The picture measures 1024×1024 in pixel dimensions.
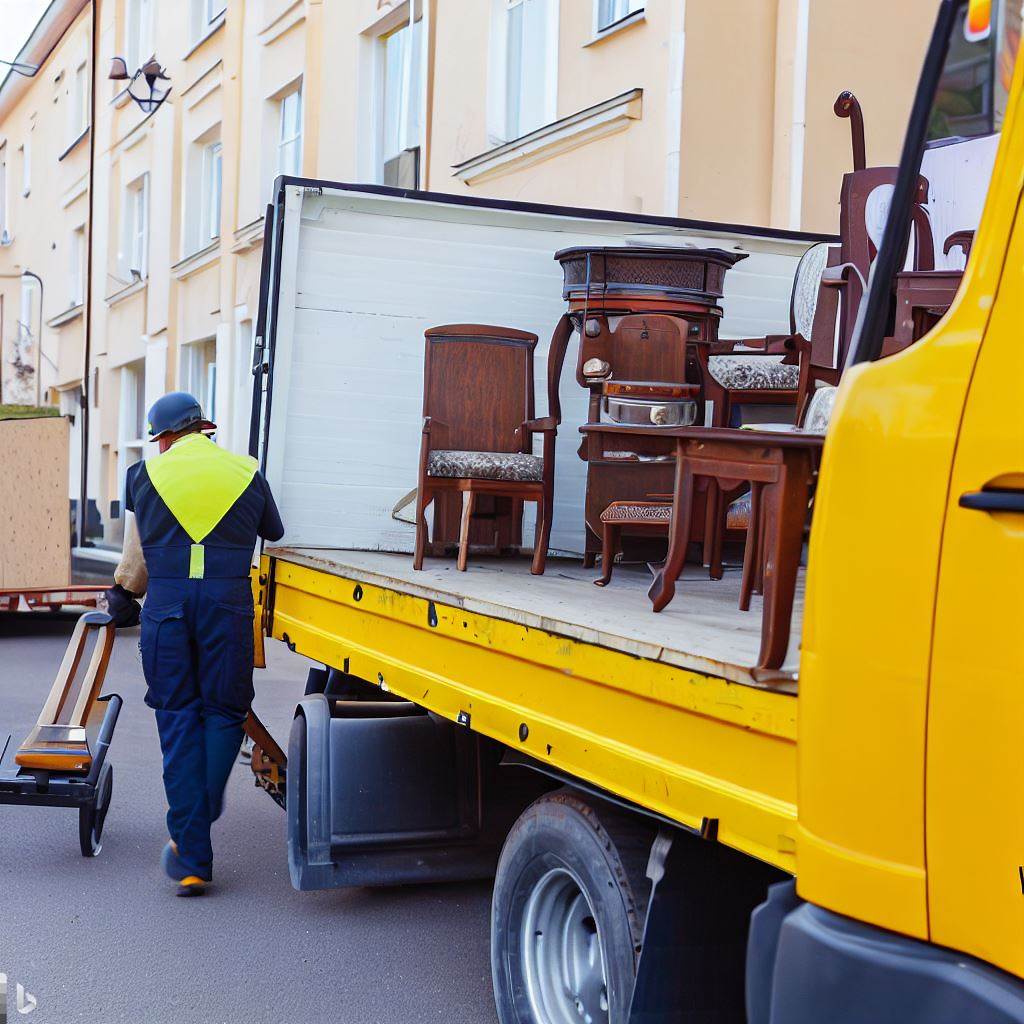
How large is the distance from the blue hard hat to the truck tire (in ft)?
7.92

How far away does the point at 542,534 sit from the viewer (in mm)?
5242

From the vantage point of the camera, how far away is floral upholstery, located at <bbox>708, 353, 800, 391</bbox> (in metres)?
5.59

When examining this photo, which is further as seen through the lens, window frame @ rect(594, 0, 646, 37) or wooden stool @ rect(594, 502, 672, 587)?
window frame @ rect(594, 0, 646, 37)

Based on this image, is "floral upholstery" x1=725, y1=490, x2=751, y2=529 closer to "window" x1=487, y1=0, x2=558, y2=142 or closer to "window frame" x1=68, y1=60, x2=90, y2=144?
"window" x1=487, y1=0, x2=558, y2=142

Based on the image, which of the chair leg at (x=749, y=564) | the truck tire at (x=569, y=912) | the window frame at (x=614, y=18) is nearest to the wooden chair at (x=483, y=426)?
the chair leg at (x=749, y=564)

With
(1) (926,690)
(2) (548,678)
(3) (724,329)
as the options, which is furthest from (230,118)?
(1) (926,690)

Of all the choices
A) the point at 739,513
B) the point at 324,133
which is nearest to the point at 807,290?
the point at 739,513

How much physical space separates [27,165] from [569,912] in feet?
93.1

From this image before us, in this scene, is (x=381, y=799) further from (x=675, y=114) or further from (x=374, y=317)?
(x=675, y=114)

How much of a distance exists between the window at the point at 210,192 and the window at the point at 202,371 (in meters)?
1.32

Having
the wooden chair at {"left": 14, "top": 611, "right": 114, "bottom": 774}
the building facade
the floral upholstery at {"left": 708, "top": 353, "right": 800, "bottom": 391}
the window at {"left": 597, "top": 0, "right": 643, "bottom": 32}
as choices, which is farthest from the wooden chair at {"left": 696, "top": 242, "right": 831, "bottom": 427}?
the window at {"left": 597, "top": 0, "right": 643, "bottom": 32}

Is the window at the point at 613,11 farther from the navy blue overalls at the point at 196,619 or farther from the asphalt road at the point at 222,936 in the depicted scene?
the asphalt road at the point at 222,936

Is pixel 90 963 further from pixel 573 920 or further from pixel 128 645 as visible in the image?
pixel 128 645

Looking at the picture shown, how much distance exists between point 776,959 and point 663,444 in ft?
10.4
